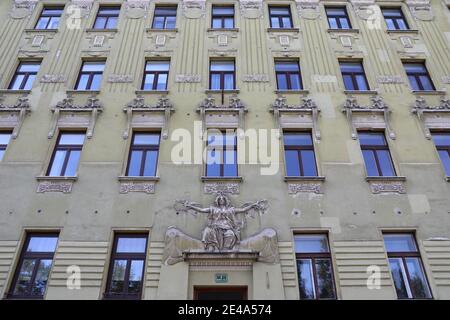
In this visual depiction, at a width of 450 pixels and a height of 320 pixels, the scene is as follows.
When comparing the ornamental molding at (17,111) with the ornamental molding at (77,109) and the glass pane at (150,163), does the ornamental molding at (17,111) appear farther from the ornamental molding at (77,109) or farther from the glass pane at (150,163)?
the glass pane at (150,163)

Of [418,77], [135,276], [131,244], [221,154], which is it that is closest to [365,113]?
[418,77]

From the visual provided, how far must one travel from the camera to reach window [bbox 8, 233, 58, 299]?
1014 cm

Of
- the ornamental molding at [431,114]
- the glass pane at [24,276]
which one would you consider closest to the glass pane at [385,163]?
the ornamental molding at [431,114]

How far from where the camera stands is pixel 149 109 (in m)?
13.7

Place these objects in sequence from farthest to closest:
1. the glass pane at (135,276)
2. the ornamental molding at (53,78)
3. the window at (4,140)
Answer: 1. the ornamental molding at (53,78)
2. the window at (4,140)
3. the glass pane at (135,276)

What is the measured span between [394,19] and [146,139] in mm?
12973

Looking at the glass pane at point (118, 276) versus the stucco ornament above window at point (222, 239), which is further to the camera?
the stucco ornament above window at point (222, 239)

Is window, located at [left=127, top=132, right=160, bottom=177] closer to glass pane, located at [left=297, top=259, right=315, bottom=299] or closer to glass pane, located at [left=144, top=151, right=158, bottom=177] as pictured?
glass pane, located at [left=144, top=151, right=158, bottom=177]

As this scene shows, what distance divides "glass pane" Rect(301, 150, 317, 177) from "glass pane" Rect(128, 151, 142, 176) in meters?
5.57

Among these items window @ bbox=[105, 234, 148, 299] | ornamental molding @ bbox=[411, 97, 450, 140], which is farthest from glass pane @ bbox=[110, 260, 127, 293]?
ornamental molding @ bbox=[411, 97, 450, 140]

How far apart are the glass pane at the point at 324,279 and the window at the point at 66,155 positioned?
8265 mm

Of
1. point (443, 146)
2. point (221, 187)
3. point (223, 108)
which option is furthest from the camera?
point (223, 108)

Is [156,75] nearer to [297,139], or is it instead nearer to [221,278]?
[297,139]

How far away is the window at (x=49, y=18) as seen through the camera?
17125 millimetres
